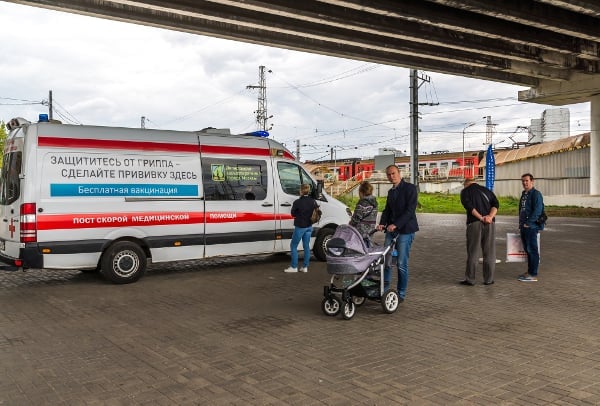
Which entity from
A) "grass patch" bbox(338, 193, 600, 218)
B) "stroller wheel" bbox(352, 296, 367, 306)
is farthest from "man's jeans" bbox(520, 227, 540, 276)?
"grass patch" bbox(338, 193, 600, 218)

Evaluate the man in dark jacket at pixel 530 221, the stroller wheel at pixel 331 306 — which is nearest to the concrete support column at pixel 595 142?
the man in dark jacket at pixel 530 221

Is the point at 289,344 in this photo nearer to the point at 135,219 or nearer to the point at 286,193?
the point at 135,219

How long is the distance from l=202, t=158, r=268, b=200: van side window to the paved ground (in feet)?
5.91

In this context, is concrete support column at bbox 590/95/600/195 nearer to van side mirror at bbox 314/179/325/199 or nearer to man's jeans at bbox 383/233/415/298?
van side mirror at bbox 314/179/325/199

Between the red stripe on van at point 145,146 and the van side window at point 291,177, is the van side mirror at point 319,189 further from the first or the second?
the red stripe on van at point 145,146

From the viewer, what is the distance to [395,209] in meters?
7.38

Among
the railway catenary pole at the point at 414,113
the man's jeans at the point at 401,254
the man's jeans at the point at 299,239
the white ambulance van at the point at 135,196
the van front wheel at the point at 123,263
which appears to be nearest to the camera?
the man's jeans at the point at 401,254

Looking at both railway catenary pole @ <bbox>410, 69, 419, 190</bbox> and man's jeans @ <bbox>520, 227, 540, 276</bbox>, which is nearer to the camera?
man's jeans @ <bbox>520, 227, 540, 276</bbox>

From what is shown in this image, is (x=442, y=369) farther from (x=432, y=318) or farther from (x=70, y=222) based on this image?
(x=70, y=222)

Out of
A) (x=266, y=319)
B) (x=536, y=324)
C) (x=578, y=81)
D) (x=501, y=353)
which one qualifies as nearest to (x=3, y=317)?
(x=266, y=319)

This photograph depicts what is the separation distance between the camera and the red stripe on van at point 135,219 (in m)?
8.63

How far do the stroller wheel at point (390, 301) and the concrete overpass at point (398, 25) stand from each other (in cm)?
1050

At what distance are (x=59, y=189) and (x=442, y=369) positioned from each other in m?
6.74

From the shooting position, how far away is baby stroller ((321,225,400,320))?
650 cm
